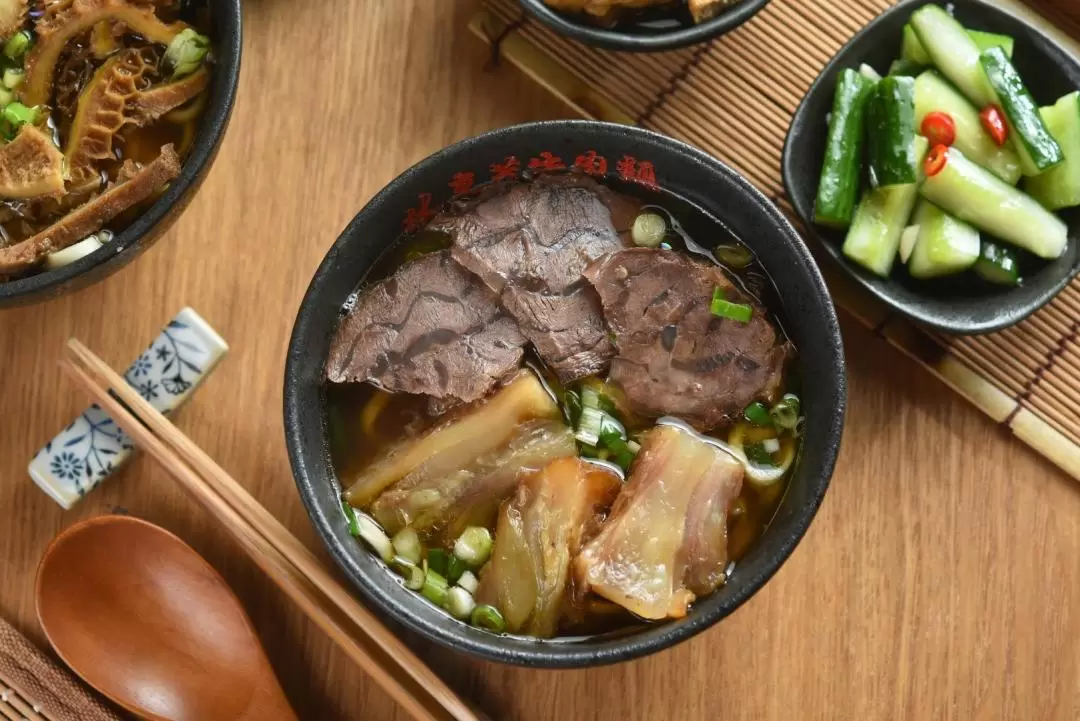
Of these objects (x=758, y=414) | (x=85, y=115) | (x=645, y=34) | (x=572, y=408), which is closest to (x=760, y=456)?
(x=758, y=414)

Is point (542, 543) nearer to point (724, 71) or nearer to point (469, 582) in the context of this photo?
point (469, 582)

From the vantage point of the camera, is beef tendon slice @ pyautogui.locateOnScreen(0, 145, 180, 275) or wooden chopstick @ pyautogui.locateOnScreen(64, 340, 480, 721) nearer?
beef tendon slice @ pyautogui.locateOnScreen(0, 145, 180, 275)

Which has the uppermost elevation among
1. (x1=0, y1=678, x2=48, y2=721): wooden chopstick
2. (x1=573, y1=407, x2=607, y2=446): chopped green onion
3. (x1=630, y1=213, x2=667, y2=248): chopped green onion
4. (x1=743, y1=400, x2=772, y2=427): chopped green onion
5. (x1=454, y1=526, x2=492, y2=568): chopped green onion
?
(x1=630, y1=213, x2=667, y2=248): chopped green onion

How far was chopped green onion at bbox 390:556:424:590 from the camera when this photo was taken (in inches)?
87.9

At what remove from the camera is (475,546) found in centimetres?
221

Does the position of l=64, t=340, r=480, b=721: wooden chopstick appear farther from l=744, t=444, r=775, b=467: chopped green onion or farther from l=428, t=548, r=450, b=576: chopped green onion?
l=744, t=444, r=775, b=467: chopped green onion

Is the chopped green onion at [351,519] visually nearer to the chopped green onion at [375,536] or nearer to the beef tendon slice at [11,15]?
the chopped green onion at [375,536]

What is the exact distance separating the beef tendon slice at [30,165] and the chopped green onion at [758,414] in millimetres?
1527

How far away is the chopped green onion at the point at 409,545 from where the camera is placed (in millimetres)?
2236

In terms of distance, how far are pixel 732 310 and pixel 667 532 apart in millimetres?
492

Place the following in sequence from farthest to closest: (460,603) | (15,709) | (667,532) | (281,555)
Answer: (15,709)
(281,555)
(460,603)
(667,532)

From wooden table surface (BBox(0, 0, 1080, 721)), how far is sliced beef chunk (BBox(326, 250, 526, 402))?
35cm

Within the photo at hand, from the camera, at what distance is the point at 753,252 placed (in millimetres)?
2211

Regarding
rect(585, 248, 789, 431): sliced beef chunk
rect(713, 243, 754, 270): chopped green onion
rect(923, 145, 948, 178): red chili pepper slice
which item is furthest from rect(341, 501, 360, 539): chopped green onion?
rect(923, 145, 948, 178): red chili pepper slice
